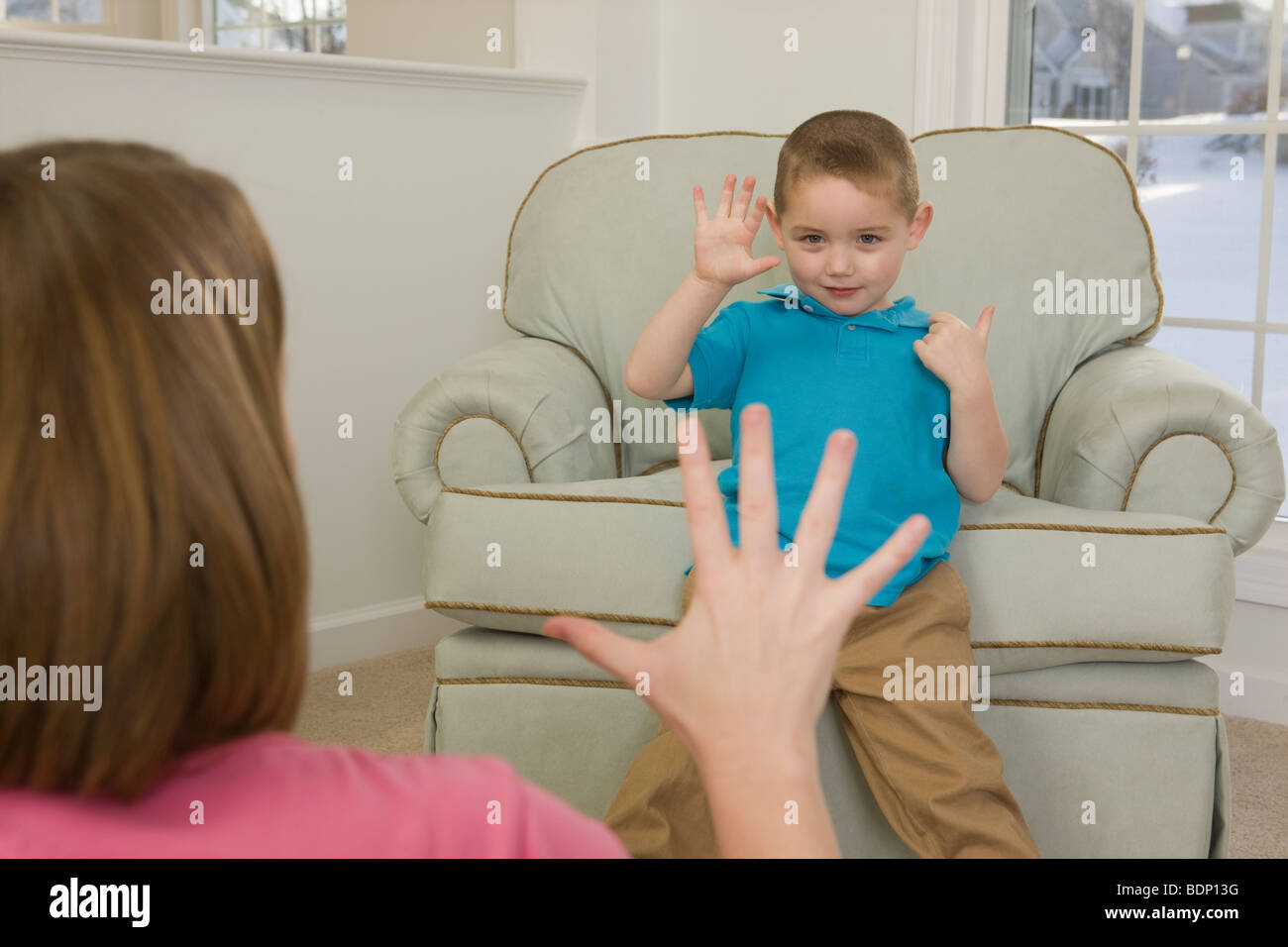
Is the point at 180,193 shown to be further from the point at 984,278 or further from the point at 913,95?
the point at 913,95

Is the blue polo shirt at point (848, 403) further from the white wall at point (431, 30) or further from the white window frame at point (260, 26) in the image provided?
the white window frame at point (260, 26)

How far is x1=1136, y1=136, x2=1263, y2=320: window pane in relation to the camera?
2.62m

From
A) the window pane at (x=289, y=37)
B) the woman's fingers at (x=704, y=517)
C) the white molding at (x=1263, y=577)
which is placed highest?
the window pane at (x=289, y=37)

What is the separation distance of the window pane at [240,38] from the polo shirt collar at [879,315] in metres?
3.28

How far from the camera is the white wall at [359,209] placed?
93.0 inches

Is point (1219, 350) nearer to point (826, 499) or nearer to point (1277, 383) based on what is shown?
point (1277, 383)

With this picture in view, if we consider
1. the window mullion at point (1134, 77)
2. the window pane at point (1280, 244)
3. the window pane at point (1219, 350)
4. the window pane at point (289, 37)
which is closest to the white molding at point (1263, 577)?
the window pane at point (1219, 350)

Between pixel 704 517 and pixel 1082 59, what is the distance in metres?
2.67

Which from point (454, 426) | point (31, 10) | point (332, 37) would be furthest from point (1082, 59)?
point (31, 10)

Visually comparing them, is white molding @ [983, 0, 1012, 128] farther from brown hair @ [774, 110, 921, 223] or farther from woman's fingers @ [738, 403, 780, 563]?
woman's fingers @ [738, 403, 780, 563]

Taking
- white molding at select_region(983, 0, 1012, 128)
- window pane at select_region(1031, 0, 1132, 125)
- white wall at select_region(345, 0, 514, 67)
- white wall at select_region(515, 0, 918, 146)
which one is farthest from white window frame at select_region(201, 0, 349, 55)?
window pane at select_region(1031, 0, 1132, 125)

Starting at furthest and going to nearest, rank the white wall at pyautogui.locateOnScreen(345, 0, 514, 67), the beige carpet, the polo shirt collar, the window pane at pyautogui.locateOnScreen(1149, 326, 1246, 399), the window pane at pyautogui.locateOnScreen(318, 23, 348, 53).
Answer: the window pane at pyautogui.locateOnScreen(318, 23, 348, 53)
the white wall at pyautogui.locateOnScreen(345, 0, 514, 67)
the window pane at pyautogui.locateOnScreen(1149, 326, 1246, 399)
the beige carpet
the polo shirt collar

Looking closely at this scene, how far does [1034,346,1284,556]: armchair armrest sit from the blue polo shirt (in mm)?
272
